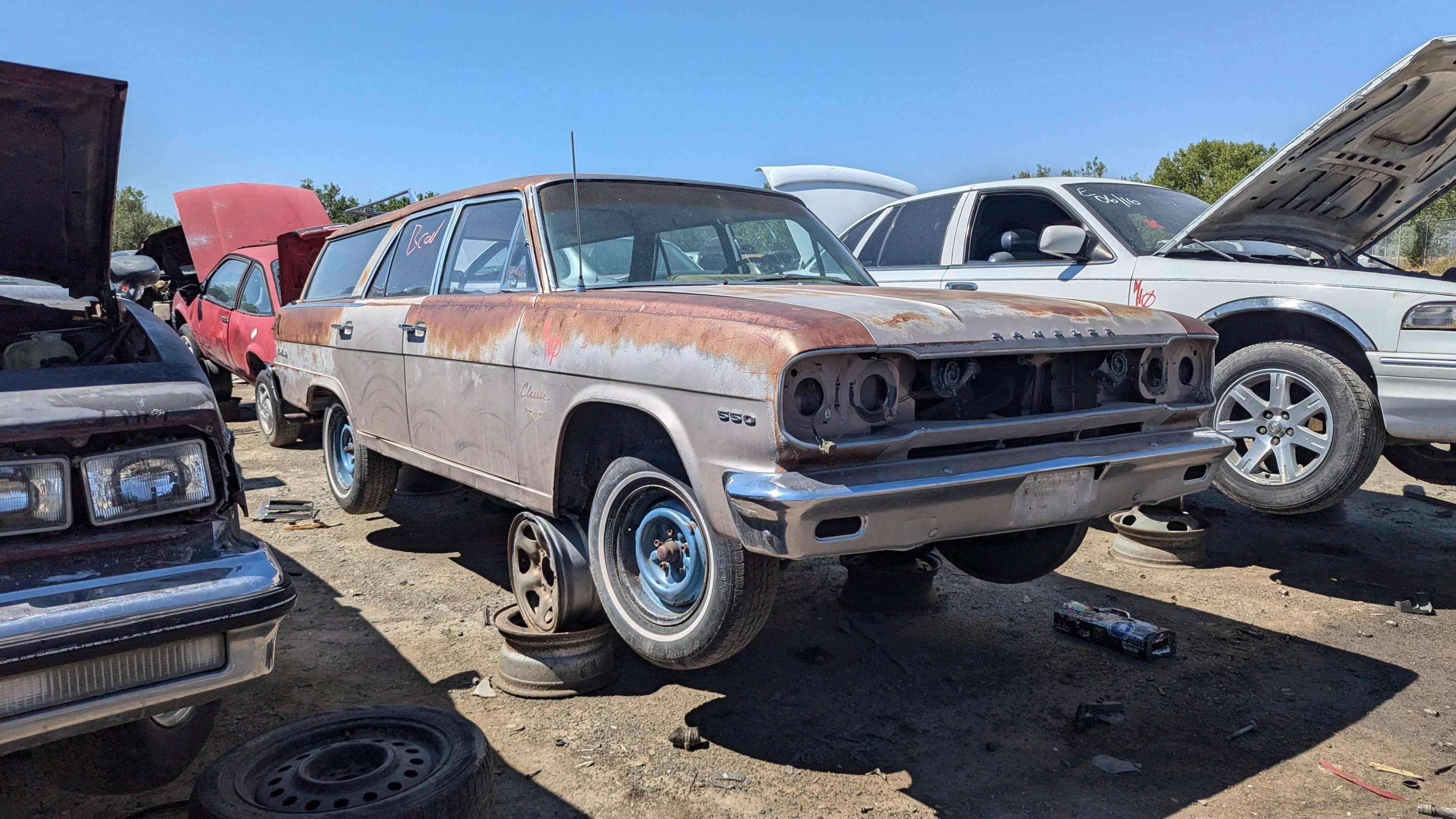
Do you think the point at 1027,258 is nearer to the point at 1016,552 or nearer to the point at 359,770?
the point at 1016,552

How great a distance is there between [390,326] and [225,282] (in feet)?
19.8

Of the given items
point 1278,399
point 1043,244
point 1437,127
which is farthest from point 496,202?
point 1437,127

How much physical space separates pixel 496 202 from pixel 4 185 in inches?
65.5

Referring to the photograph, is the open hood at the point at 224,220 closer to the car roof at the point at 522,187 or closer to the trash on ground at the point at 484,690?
the car roof at the point at 522,187

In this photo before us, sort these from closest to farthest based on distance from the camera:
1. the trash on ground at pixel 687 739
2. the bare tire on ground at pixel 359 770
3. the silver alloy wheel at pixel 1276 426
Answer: the bare tire on ground at pixel 359 770
the trash on ground at pixel 687 739
the silver alloy wheel at pixel 1276 426

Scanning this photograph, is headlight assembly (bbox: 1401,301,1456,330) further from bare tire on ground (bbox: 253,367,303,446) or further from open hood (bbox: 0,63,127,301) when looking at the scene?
bare tire on ground (bbox: 253,367,303,446)

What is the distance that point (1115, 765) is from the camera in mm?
2779

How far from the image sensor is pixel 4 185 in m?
2.80

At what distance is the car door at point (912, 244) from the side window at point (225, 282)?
5.83 metres

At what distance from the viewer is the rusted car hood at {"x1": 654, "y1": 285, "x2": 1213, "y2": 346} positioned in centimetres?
254

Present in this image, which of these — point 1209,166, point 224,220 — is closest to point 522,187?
point 224,220

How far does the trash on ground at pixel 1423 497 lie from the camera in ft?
19.5

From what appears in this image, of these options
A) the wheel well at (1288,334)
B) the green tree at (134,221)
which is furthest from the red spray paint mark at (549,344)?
the green tree at (134,221)

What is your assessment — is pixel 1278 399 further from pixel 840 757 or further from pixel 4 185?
pixel 4 185
